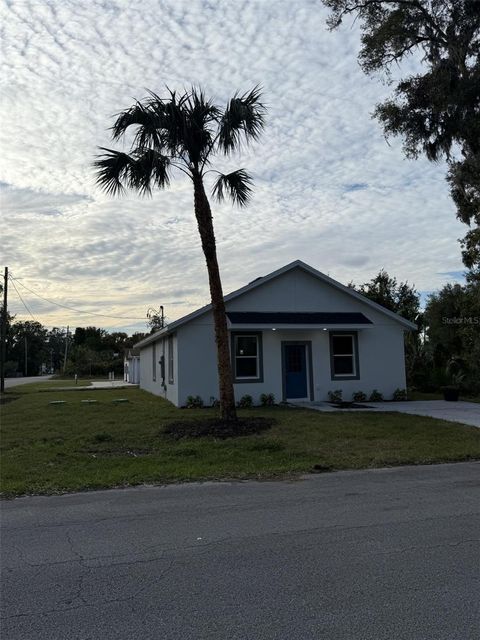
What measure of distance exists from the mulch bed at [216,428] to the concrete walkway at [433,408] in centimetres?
436

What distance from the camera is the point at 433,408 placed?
17.3 metres

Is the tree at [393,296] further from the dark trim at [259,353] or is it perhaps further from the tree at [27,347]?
the tree at [27,347]

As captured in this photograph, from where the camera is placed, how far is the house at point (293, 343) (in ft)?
61.0

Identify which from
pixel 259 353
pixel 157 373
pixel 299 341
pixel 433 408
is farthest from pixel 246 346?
pixel 157 373

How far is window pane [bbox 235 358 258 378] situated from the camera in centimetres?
1894

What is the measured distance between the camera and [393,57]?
65.3 feet

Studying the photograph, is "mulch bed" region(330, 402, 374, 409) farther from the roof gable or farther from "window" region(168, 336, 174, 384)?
"window" region(168, 336, 174, 384)

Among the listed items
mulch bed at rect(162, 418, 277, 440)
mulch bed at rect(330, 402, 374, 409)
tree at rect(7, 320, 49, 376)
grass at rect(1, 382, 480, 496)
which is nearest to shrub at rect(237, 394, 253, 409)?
mulch bed at rect(330, 402, 374, 409)

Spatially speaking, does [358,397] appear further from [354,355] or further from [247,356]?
[247,356]

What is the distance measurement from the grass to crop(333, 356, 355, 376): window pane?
190 inches

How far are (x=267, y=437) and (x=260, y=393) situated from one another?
7.53 m

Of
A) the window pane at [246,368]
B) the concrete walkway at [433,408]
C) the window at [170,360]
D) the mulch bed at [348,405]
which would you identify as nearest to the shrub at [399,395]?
the concrete walkway at [433,408]

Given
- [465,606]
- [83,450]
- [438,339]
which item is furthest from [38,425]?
[438,339]

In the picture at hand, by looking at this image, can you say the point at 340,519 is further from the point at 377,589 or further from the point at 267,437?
the point at 267,437
